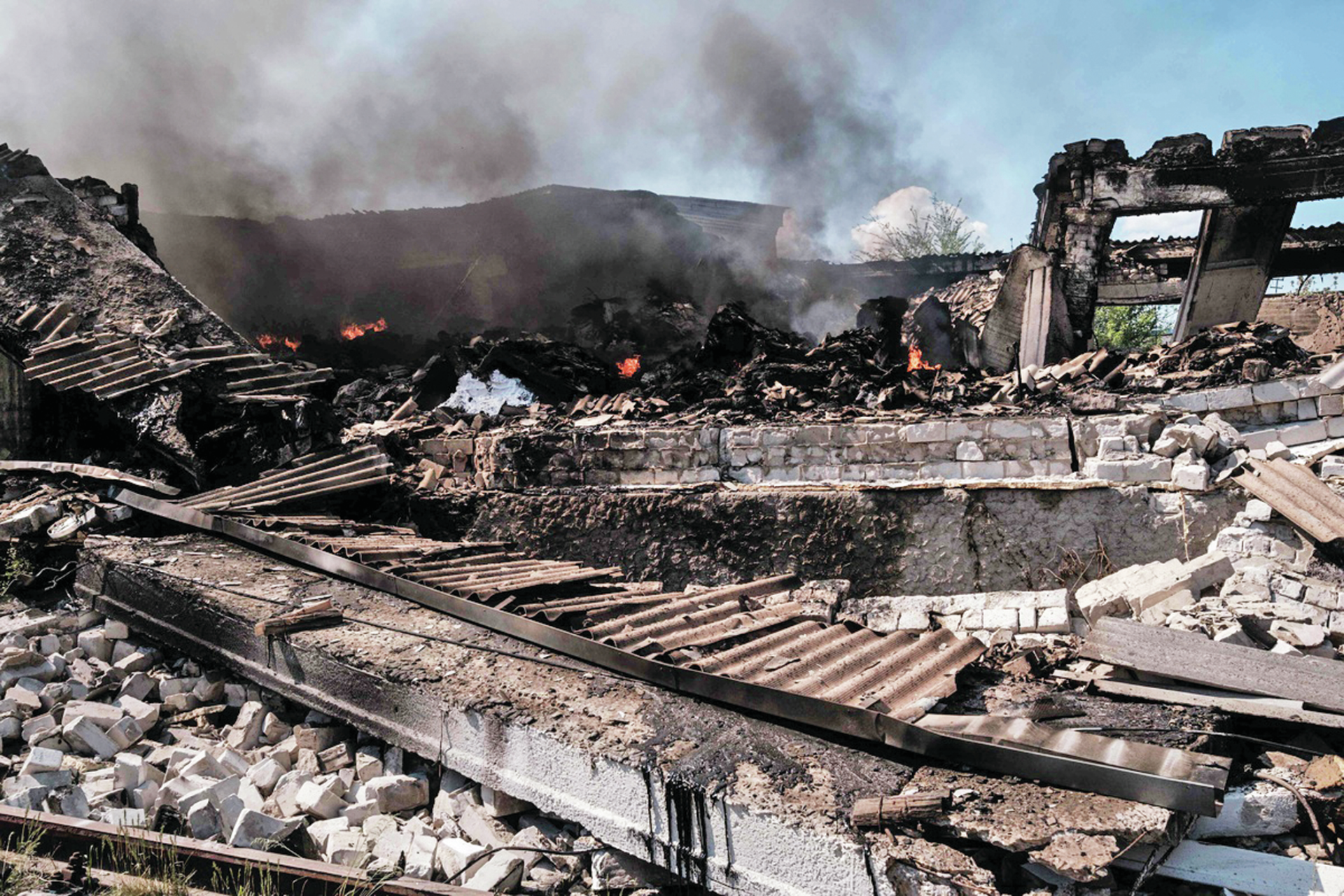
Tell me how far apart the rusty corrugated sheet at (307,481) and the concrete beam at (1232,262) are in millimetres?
11530

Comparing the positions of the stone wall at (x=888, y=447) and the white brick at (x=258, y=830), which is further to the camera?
the stone wall at (x=888, y=447)

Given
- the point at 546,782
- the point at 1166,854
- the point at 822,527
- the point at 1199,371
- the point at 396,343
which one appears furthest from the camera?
the point at 396,343

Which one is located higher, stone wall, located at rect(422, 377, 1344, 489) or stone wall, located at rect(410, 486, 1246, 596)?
stone wall, located at rect(422, 377, 1344, 489)

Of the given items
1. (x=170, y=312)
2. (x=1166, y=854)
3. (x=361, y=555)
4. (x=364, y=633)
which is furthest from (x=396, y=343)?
(x=1166, y=854)

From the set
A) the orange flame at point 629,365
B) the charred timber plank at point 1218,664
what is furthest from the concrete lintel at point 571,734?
the orange flame at point 629,365

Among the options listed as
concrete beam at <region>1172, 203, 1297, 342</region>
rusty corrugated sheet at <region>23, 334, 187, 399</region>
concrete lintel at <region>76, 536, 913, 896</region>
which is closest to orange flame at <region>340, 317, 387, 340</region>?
rusty corrugated sheet at <region>23, 334, 187, 399</region>

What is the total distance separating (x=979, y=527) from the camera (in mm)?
6336

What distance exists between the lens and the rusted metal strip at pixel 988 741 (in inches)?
105

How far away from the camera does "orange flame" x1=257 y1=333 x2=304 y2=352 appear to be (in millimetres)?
19672

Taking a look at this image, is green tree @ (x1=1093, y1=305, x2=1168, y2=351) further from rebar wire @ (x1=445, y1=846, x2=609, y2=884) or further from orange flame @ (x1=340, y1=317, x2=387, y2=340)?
rebar wire @ (x1=445, y1=846, x2=609, y2=884)

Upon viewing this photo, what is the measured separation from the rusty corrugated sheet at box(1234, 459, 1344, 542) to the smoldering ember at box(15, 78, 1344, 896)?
24mm

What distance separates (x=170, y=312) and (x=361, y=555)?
17.2 ft

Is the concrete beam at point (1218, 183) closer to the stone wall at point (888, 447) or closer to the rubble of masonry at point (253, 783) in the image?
the stone wall at point (888, 447)

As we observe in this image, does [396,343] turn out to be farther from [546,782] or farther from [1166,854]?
[1166,854]
